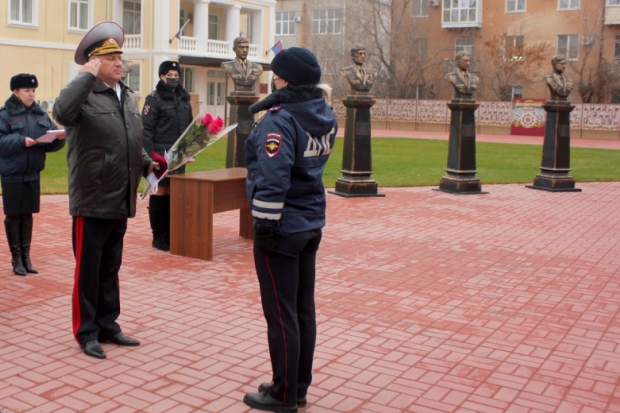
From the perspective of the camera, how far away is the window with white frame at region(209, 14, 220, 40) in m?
43.9

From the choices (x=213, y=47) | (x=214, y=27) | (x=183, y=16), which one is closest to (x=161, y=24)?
(x=213, y=47)

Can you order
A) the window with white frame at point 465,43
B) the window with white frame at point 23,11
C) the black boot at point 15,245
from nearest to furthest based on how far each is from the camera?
the black boot at point 15,245 → the window with white frame at point 23,11 → the window with white frame at point 465,43

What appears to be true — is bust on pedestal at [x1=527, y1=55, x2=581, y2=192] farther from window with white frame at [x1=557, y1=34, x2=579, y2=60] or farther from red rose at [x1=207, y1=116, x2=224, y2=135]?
window with white frame at [x1=557, y1=34, x2=579, y2=60]

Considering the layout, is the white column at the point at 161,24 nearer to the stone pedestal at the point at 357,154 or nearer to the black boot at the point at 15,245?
the stone pedestal at the point at 357,154

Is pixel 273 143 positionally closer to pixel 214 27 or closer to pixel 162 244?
pixel 162 244

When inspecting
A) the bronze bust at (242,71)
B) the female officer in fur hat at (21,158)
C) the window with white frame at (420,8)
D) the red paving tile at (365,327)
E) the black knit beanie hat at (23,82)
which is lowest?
the red paving tile at (365,327)

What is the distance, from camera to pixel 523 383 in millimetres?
4895

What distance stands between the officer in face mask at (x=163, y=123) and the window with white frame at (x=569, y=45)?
42.2 meters

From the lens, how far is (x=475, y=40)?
51594mm

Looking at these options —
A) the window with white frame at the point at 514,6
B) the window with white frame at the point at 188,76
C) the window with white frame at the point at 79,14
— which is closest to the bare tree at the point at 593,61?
the window with white frame at the point at 514,6

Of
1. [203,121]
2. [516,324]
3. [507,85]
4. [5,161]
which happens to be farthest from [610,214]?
[507,85]

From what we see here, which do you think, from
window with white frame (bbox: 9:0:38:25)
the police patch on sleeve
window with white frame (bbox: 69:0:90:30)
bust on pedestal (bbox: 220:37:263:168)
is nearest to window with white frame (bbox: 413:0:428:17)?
window with white frame (bbox: 69:0:90:30)

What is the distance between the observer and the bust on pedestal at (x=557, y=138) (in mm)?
15273

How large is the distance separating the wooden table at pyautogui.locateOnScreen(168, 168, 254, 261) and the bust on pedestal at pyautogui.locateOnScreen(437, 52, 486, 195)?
6831 millimetres
